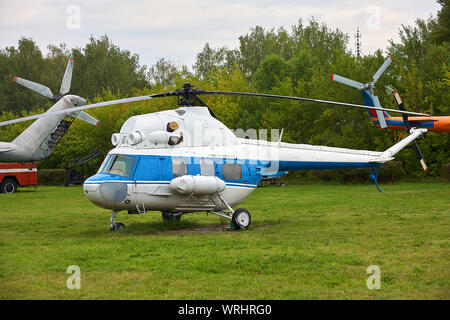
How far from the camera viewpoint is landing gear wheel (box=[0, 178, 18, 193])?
119 feet

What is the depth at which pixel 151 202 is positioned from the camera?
46.1 ft

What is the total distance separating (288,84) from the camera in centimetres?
5047

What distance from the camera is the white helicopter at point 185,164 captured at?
542 inches

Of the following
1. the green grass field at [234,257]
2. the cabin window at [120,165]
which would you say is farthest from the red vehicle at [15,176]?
the cabin window at [120,165]

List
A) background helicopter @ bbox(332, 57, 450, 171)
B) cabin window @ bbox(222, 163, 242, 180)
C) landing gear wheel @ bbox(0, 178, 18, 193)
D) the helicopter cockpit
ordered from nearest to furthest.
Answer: the helicopter cockpit < cabin window @ bbox(222, 163, 242, 180) < background helicopter @ bbox(332, 57, 450, 171) < landing gear wheel @ bbox(0, 178, 18, 193)

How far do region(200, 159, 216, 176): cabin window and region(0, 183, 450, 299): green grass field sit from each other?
1657 mm

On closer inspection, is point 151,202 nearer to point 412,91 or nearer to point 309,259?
point 309,259

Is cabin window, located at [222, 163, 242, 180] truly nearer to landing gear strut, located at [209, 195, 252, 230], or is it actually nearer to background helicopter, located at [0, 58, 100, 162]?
landing gear strut, located at [209, 195, 252, 230]

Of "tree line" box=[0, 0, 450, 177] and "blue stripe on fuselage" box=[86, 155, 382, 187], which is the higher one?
"tree line" box=[0, 0, 450, 177]

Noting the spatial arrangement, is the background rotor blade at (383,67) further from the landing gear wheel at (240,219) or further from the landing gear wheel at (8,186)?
the landing gear wheel at (8,186)

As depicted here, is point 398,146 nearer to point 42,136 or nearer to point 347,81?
point 347,81

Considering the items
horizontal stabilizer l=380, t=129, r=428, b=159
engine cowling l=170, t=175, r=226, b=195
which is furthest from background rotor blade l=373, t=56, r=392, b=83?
engine cowling l=170, t=175, r=226, b=195

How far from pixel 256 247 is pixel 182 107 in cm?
518

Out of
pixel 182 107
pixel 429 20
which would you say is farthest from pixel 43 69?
pixel 182 107
